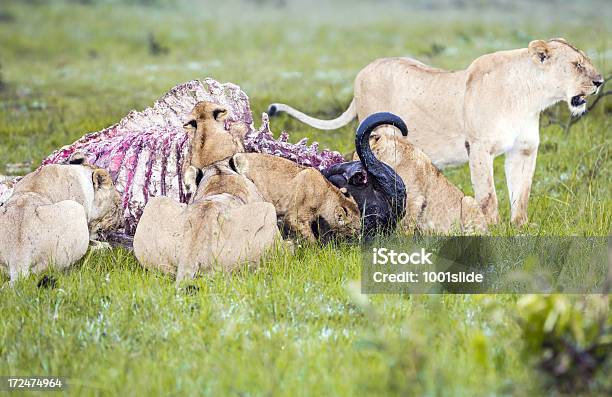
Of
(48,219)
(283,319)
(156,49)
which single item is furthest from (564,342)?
(156,49)

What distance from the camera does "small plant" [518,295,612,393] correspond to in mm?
3805

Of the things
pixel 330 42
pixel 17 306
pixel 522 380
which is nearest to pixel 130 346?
pixel 17 306

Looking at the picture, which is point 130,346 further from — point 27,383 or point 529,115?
point 529,115

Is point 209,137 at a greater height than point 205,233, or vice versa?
point 209,137

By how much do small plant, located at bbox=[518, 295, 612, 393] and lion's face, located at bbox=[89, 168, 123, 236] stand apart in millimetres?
3613

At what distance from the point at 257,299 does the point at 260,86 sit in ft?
37.5

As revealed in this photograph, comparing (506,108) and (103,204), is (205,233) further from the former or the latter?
(506,108)

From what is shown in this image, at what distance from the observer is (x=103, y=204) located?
22.2 feet

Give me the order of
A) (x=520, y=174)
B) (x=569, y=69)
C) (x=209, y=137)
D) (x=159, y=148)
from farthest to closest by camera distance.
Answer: (x=520, y=174), (x=569, y=69), (x=159, y=148), (x=209, y=137)

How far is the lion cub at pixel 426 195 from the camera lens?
7.23m

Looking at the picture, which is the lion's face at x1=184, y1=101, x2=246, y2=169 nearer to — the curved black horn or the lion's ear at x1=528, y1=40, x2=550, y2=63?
the curved black horn

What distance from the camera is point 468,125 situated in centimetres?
793

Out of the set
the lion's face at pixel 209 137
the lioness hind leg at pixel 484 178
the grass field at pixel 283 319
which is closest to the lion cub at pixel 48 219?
the grass field at pixel 283 319
